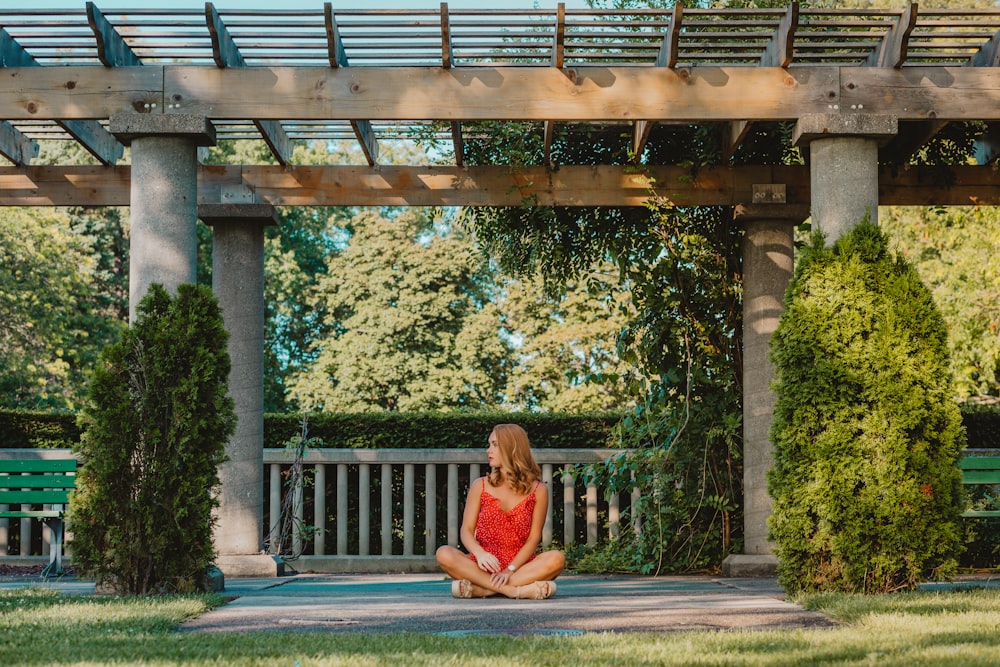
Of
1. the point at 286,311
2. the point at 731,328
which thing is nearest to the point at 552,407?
the point at 286,311

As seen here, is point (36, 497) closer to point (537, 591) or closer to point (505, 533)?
point (505, 533)

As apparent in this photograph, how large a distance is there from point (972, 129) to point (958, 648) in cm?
632

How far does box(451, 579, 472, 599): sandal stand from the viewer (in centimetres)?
689

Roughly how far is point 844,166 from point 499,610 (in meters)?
3.74

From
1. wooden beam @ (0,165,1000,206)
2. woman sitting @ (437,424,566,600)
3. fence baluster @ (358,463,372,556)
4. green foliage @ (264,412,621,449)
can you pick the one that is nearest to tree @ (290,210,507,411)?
A: green foliage @ (264,412,621,449)

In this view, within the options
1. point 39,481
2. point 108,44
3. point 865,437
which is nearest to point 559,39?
point 108,44

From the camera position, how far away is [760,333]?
936 centimetres

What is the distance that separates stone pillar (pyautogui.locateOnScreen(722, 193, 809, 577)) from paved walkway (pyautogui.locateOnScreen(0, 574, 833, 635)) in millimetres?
1063

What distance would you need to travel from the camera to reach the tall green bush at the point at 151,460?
6.73 meters

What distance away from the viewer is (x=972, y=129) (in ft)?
31.0

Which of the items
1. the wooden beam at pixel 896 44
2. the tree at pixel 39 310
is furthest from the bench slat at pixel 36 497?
the tree at pixel 39 310

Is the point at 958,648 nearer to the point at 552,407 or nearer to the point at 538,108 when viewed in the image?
the point at 538,108

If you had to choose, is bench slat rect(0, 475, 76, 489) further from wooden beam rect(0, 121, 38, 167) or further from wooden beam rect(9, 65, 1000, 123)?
wooden beam rect(9, 65, 1000, 123)

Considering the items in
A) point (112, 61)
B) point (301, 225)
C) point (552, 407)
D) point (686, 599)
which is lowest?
point (686, 599)
